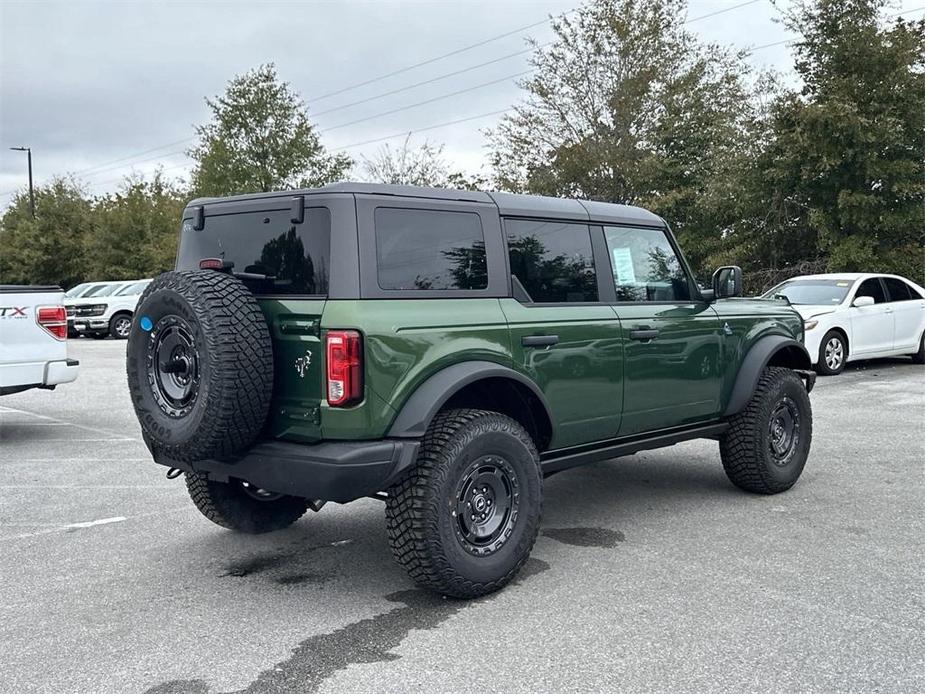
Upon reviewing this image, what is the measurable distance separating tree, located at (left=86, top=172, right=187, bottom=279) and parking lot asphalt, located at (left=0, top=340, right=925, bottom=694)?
1271 inches

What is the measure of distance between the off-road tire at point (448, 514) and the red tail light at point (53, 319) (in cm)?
574

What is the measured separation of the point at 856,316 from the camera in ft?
42.5

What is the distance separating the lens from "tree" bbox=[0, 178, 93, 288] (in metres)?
42.0

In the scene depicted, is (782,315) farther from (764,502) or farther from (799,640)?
(799,640)

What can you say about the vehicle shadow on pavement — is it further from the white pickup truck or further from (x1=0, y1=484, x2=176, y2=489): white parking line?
the white pickup truck

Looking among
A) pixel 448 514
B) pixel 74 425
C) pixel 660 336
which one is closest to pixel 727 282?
pixel 660 336

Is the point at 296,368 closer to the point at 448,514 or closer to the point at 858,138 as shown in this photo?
the point at 448,514

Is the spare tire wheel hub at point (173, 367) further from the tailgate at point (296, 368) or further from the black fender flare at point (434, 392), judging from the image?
the black fender flare at point (434, 392)

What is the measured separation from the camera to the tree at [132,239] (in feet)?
122

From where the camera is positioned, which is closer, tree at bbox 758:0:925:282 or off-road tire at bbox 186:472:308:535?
off-road tire at bbox 186:472:308:535

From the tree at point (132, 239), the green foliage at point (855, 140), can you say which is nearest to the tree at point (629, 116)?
the green foliage at point (855, 140)

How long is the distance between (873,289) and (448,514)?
1165 centimetres

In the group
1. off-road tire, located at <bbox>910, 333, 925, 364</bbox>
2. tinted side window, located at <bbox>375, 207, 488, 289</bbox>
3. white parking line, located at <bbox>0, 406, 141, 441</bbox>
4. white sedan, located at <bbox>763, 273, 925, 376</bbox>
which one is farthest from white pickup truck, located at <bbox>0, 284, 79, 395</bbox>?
off-road tire, located at <bbox>910, 333, 925, 364</bbox>

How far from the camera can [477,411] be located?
4156 millimetres
